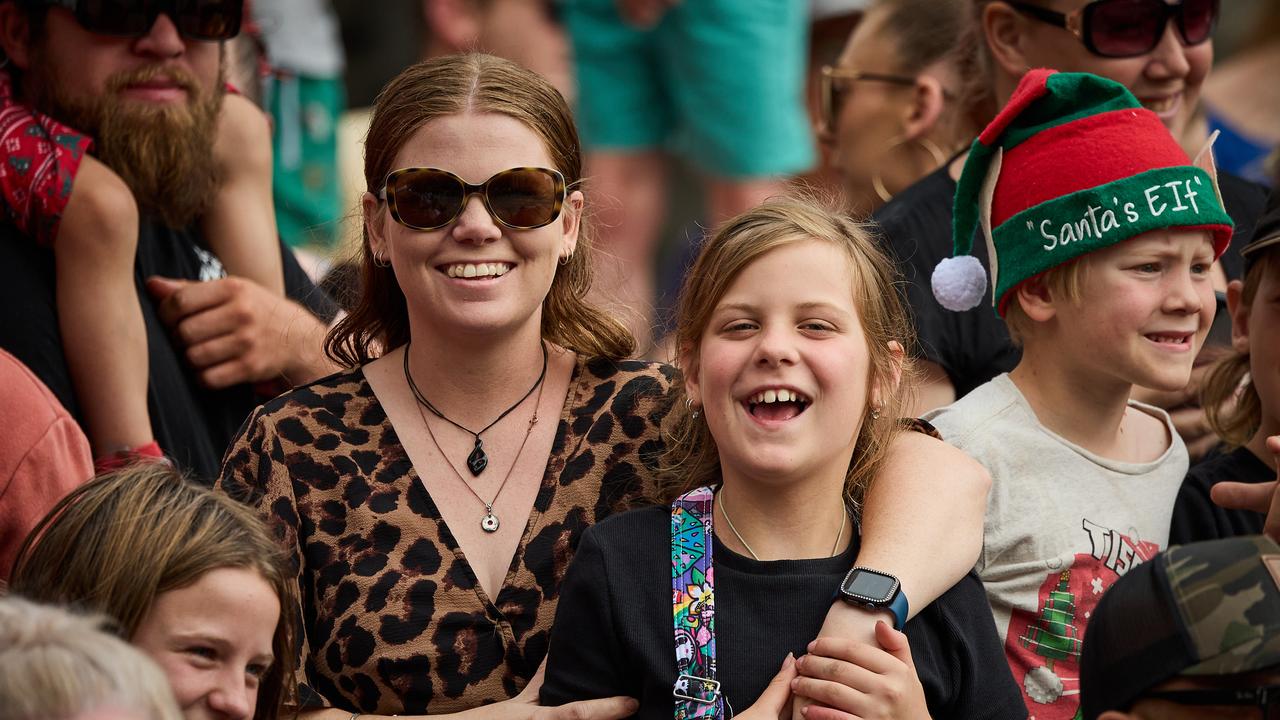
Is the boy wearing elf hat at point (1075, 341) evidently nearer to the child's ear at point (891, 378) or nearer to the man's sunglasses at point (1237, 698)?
the child's ear at point (891, 378)

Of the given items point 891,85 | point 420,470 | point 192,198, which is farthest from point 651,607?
point 891,85

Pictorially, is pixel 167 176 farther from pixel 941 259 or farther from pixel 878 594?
pixel 878 594

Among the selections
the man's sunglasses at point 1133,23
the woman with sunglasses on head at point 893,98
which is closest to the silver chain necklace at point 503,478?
the man's sunglasses at point 1133,23

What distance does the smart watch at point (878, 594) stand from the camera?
278 cm

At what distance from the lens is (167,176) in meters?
3.95

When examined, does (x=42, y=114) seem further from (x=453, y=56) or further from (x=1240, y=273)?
(x=1240, y=273)

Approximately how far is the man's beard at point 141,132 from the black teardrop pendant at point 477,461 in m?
1.24

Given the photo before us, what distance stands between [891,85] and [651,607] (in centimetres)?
270

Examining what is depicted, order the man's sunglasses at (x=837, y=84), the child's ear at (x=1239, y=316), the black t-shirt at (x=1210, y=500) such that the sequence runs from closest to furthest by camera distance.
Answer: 1. the black t-shirt at (x=1210, y=500)
2. the child's ear at (x=1239, y=316)
3. the man's sunglasses at (x=837, y=84)

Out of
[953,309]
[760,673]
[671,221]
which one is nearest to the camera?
[760,673]

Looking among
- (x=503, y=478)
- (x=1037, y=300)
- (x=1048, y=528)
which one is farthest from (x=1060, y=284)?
(x=503, y=478)

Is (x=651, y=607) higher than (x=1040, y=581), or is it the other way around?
(x=1040, y=581)

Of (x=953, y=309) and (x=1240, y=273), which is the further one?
(x=1240, y=273)

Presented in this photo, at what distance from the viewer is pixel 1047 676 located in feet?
10.4
